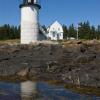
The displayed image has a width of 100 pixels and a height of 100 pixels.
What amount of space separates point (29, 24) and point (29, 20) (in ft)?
2.45

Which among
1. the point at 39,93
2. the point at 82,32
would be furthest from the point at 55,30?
the point at 39,93

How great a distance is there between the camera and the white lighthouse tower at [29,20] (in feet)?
190

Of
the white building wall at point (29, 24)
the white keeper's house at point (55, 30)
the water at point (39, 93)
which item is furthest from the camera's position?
the white keeper's house at point (55, 30)

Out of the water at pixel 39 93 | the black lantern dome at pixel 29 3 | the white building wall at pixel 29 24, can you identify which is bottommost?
the water at pixel 39 93

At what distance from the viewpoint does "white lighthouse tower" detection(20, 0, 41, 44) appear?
58.0m

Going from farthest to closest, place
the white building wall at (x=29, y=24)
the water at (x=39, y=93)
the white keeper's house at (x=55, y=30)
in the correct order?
the white keeper's house at (x=55, y=30) → the white building wall at (x=29, y=24) → the water at (x=39, y=93)

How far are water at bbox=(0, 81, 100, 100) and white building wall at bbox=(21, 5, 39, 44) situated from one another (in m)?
35.8

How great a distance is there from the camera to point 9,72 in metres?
27.8

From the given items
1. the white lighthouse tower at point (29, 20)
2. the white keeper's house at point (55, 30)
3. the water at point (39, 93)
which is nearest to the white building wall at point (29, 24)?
the white lighthouse tower at point (29, 20)

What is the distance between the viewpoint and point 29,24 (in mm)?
58188

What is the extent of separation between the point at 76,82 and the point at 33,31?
36487mm

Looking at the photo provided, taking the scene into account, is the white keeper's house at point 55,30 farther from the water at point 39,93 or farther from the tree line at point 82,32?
the water at point 39,93

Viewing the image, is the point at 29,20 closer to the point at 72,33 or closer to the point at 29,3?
the point at 29,3

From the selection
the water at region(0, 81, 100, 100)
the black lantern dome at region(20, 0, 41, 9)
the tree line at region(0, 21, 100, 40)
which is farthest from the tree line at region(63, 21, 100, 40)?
the water at region(0, 81, 100, 100)
